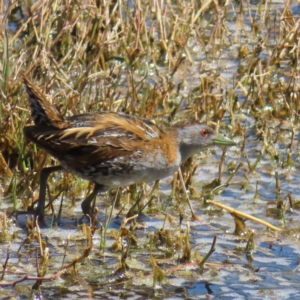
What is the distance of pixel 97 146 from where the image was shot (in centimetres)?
536

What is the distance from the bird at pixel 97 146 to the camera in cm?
535

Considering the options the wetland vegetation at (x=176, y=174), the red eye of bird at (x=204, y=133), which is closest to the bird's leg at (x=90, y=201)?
the wetland vegetation at (x=176, y=174)

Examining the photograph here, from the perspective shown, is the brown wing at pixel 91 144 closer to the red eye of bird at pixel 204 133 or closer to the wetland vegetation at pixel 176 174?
the wetland vegetation at pixel 176 174

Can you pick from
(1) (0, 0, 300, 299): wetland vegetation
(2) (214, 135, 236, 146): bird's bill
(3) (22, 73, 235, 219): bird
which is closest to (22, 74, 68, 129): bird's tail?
(3) (22, 73, 235, 219): bird

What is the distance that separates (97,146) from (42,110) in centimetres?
39

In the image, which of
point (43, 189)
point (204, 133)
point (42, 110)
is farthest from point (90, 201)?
point (204, 133)

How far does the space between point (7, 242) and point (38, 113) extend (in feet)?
2.63

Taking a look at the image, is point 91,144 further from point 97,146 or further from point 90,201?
point 90,201

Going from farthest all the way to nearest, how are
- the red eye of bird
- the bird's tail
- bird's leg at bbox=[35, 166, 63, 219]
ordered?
the red eye of bird, bird's leg at bbox=[35, 166, 63, 219], the bird's tail

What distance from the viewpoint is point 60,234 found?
17.7ft

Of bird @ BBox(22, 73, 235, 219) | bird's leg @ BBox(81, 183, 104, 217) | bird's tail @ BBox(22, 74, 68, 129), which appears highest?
bird's tail @ BBox(22, 74, 68, 129)

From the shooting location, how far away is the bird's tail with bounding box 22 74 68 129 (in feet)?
17.5

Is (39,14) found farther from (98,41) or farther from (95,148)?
(95,148)

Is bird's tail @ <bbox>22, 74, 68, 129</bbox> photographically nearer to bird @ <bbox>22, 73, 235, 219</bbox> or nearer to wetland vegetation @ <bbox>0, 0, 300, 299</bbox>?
bird @ <bbox>22, 73, 235, 219</bbox>
